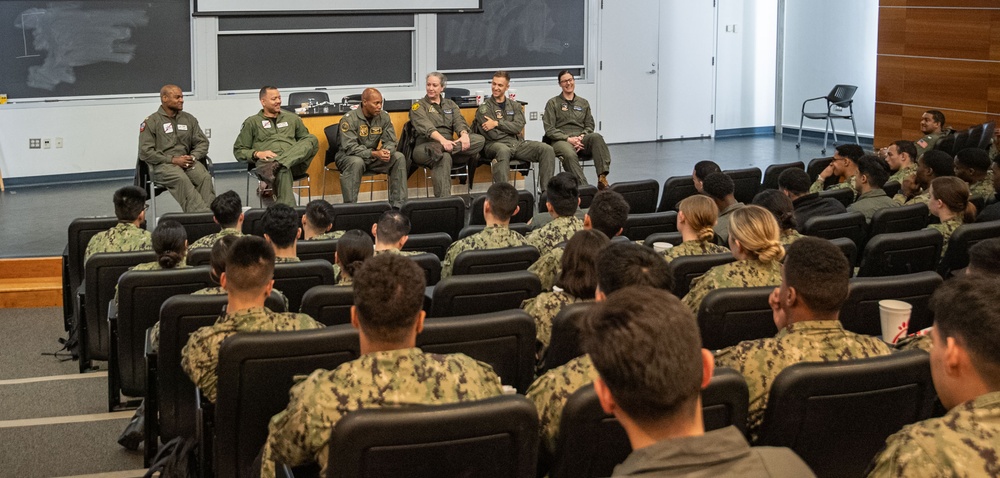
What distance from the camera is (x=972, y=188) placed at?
6977 mm

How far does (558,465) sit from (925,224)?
4.41 m

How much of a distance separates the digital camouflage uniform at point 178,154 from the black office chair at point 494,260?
428 cm

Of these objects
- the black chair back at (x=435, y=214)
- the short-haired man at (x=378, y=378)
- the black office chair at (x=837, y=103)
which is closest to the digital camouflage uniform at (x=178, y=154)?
the black chair back at (x=435, y=214)

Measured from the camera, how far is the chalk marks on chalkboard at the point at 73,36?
1013 cm

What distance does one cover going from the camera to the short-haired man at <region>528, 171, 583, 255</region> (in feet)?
17.2

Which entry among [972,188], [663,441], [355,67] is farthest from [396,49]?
[663,441]

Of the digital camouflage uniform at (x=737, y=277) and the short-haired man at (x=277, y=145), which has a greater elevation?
the short-haired man at (x=277, y=145)

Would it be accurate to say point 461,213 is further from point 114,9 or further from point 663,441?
point 114,9

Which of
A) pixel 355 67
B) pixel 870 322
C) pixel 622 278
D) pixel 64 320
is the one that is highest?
pixel 355 67

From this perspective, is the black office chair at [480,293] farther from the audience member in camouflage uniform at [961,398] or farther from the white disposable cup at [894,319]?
the audience member in camouflage uniform at [961,398]

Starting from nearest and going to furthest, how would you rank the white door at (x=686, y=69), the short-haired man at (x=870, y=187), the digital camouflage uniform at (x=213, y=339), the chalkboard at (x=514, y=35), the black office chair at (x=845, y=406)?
the black office chair at (x=845, y=406) < the digital camouflage uniform at (x=213, y=339) < the short-haired man at (x=870, y=187) < the chalkboard at (x=514, y=35) < the white door at (x=686, y=69)

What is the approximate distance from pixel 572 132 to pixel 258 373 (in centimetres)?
725

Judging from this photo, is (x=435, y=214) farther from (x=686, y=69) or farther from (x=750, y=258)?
(x=686, y=69)

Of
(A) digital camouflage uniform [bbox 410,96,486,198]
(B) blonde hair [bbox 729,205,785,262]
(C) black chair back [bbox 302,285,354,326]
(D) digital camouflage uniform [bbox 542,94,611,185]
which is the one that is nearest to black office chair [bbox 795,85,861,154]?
(D) digital camouflage uniform [bbox 542,94,611,185]
